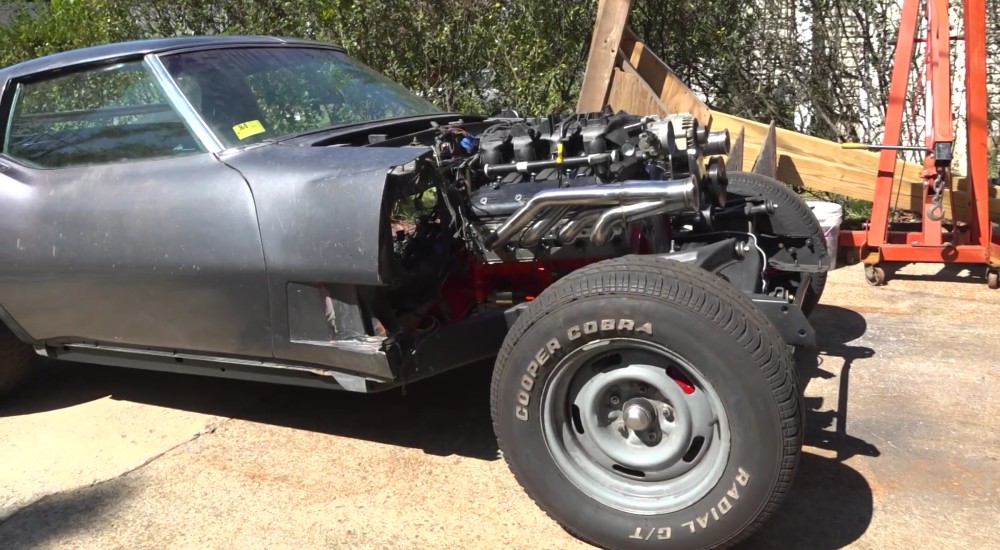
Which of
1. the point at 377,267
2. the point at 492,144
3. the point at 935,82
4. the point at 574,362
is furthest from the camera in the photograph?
the point at 935,82

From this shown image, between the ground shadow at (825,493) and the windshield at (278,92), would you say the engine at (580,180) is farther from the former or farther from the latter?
the ground shadow at (825,493)

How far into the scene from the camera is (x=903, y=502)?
2988 millimetres

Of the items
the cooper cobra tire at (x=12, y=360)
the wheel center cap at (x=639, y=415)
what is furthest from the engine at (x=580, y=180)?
the cooper cobra tire at (x=12, y=360)

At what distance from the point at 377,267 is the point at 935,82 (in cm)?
430

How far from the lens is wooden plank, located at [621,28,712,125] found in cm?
627

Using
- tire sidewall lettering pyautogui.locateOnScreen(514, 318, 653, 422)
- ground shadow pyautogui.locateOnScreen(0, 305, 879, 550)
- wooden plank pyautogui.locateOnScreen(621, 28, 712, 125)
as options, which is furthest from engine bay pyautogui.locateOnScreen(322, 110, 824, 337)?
wooden plank pyautogui.locateOnScreen(621, 28, 712, 125)

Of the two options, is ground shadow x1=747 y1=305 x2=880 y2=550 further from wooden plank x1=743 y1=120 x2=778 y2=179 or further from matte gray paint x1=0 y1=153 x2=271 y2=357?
matte gray paint x1=0 y1=153 x2=271 y2=357

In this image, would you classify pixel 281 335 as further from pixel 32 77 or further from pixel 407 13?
pixel 407 13

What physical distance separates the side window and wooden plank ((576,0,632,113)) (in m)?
3.24

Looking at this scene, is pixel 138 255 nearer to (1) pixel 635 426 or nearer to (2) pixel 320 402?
(2) pixel 320 402

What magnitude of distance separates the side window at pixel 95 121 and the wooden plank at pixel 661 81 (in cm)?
368

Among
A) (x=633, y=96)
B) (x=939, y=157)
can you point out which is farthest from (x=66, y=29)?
(x=939, y=157)

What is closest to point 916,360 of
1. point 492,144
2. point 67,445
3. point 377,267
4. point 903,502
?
point 903,502

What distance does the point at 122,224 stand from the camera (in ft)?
11.3
